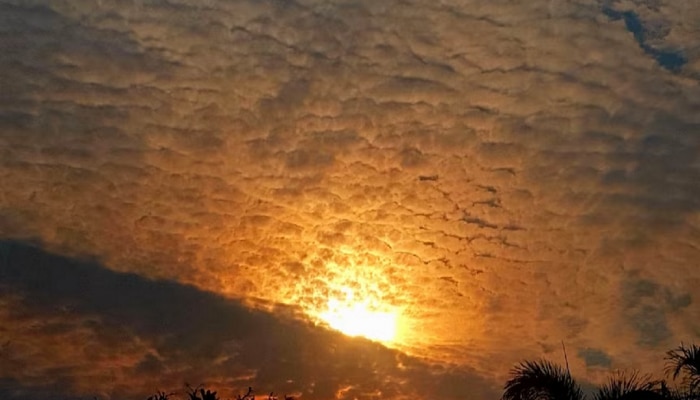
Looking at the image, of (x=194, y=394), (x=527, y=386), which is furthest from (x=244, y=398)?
(x=527, y=386)

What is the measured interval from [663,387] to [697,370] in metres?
0.70

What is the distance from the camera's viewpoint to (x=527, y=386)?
47.7 ft

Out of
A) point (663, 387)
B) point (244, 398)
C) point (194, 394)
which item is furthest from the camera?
point (244, 398)

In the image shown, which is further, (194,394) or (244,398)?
(244,398)

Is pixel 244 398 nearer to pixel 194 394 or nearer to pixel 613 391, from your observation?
pixel 194 394

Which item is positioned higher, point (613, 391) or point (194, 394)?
point (194, 394)

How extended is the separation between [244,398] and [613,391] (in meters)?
14.0

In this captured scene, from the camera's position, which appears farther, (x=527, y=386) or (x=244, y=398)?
(x=244, y=398)

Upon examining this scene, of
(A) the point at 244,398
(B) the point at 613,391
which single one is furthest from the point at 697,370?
→ (A) the point at 244,398

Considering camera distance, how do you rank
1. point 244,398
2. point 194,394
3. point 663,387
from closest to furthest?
point 663,387 → point 194,394 → point 244,398

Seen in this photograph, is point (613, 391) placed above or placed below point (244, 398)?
below

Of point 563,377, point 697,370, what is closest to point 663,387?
point 697,370

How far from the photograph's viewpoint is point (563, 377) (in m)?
14.7

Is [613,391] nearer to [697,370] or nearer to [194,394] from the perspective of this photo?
[697,370]
